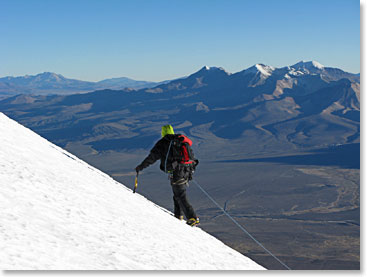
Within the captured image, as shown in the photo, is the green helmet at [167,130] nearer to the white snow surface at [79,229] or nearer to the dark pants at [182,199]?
the dark pants at [182,199]

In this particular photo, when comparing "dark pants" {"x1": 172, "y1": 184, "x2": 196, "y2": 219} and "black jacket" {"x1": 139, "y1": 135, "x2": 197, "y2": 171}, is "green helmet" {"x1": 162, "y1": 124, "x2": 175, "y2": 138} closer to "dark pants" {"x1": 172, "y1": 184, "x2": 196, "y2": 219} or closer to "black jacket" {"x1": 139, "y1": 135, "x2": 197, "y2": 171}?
"black jacket" {"x1": 139, "y1": 135, "x2": 197, "y2": 171}

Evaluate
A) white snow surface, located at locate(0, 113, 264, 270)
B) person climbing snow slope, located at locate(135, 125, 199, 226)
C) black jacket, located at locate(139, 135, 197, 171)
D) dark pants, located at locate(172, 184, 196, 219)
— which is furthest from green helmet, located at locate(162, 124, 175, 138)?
white snow surface, located at locate(0, 113, 264, 270)

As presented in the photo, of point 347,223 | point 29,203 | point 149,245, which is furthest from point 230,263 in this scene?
point 347,223

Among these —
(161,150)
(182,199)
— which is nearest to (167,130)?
(161,150)

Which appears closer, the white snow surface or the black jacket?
the white snow surface

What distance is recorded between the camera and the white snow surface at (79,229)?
197 inches

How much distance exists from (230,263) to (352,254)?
495 ft

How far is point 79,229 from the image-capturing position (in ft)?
19.6

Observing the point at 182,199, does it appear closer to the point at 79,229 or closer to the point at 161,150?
the point at 161,150

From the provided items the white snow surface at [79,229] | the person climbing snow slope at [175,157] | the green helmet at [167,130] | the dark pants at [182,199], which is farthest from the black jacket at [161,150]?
the white snow surface at [79,229]

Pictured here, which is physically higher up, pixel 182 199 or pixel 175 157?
pixel 175 157

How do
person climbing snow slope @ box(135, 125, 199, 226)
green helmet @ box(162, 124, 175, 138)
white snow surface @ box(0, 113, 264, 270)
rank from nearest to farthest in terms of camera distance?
white snow surface @ box(0, 113, 264, 270)
person climbing snow slope @ box(135, 125, 199, 226)
green helmet @ box(162, 124, 175, 138)

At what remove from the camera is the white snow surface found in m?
5.01

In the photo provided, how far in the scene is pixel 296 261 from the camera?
135m
